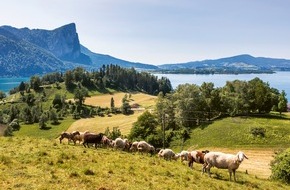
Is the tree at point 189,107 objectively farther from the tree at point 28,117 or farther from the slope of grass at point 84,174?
the tree at point 28,117

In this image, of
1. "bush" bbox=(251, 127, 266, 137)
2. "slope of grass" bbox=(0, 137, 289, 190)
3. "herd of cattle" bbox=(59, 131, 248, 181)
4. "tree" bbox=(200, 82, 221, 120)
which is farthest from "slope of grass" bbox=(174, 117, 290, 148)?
"slope of grass" bbox=(0, 137, 289, 190)

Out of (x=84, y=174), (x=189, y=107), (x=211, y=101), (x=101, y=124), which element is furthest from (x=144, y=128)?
(x=84, y=174)

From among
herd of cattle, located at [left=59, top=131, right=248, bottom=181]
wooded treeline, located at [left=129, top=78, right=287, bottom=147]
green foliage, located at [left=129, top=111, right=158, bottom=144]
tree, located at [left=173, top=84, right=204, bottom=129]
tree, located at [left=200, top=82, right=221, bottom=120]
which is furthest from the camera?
tree, located at [left=200, top=82, right=221, bottom=120]

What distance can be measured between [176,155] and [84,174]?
65.2ft

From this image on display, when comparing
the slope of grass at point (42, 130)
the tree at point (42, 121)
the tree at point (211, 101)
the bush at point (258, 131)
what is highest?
the tree at point (211, 101)

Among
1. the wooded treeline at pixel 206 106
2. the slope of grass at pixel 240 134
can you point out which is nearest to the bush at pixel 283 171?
the slope of grass at pixel 240 134

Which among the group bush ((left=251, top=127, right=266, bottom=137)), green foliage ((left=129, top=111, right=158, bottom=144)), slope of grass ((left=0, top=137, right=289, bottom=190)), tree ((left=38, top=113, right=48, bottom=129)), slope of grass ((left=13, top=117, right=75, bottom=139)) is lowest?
slope of grass ((left=13, top=117, right=75, bottom=139))

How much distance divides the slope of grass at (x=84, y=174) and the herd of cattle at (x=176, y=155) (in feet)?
4.14

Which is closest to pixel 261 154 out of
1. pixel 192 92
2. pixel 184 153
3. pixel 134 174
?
pixel 192 92

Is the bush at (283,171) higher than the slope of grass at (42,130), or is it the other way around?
the bush at (283,171)

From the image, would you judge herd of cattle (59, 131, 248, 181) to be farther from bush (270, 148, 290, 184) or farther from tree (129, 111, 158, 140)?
tree (129, 111, 158, 140)

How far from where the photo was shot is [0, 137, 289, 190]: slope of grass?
1672 cm

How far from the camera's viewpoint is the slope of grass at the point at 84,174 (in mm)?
16719

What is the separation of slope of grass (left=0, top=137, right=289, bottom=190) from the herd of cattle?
126cm
